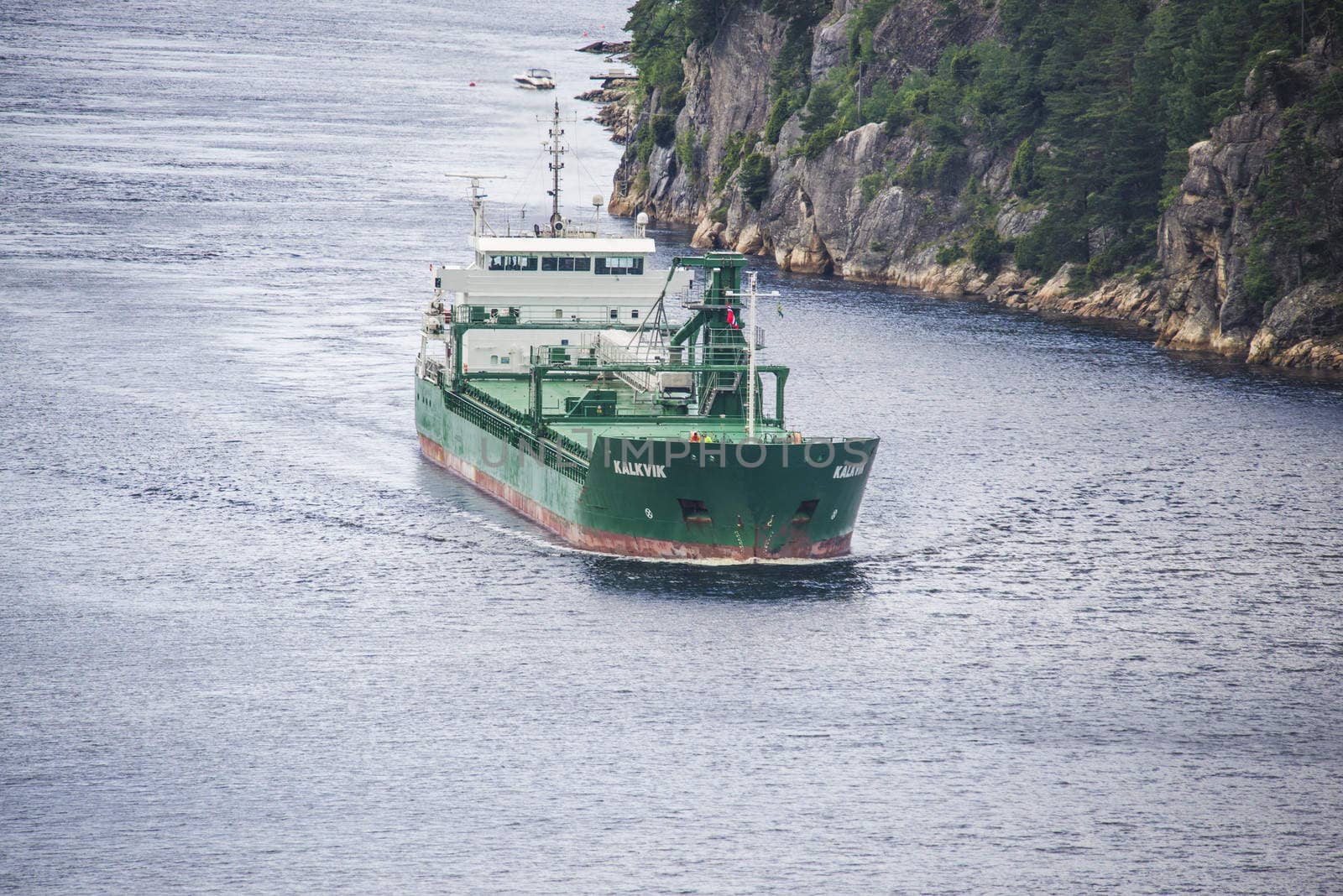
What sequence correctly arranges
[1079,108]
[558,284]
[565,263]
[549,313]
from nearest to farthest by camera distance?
[558,284]
[565,263]
[549,313]
[1079,108]

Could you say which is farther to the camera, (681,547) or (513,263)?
(513,263)

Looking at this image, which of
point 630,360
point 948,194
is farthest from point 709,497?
point 948,194

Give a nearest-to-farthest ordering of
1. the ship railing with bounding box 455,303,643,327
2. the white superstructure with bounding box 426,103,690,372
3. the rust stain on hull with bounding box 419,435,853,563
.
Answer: the rust stain on hull with bounding box 419,435,853,563 < the white superstructure with bounding box 426,103,690,372 < the ship railing with bounding box 455,303,643,327

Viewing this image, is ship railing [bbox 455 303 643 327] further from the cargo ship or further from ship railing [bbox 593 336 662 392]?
ship railing [bbox 593 336 662 392]

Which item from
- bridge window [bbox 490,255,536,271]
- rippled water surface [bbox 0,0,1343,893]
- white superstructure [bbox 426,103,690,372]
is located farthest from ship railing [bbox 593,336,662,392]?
rippled water surface [bbox 0,0,1343,893]

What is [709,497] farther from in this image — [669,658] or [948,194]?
[948,194]

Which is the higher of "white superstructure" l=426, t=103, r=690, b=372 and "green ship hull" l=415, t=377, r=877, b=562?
"white superstructure" l=426, t=103, r=690, b=372

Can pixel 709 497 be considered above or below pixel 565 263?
below
